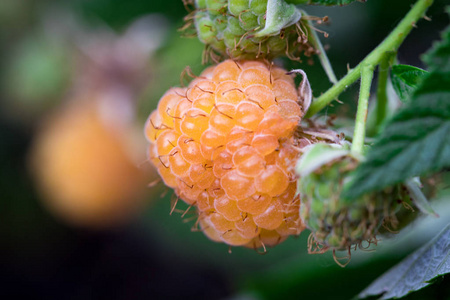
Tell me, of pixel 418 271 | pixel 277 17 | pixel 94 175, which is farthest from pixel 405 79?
pixel 94 175

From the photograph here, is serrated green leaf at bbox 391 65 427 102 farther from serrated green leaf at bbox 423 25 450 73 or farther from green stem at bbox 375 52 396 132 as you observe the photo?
serrated green leaf at bbox 423 25 450 73

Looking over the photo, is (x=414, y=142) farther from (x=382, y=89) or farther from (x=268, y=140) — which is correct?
(x=382, y=89)

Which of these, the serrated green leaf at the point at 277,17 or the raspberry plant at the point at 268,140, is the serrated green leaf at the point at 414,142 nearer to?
the raspberry plant at the point at 268,140

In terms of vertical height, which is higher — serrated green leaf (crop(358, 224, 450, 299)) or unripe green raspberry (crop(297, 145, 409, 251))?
unripe green raspberry (crop(297, 145, 409, 251))

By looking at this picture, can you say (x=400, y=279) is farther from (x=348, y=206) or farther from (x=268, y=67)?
(x=268, y=67)

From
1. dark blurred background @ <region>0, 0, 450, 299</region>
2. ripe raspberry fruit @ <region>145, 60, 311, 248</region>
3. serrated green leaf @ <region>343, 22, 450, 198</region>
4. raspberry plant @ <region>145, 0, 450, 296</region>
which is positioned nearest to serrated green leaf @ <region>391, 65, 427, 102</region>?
raspberry plant @ <region>145, 0, 450, 296</region>

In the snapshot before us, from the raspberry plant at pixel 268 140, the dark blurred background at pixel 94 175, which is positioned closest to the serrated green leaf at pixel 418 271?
the raspberry plant at pixel 268 140
